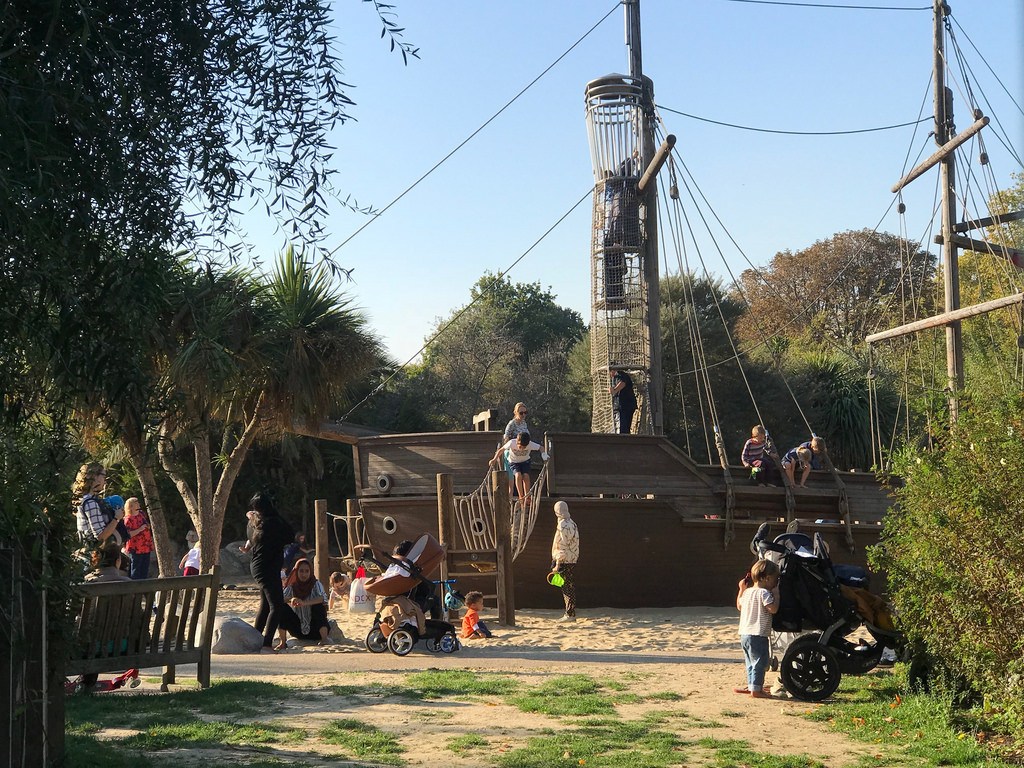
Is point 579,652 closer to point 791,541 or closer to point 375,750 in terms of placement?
point 791,541

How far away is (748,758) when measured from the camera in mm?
6195

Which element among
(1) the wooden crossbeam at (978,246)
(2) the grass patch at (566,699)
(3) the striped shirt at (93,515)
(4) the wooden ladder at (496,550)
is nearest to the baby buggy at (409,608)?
(2) the grass patch at (566,699)

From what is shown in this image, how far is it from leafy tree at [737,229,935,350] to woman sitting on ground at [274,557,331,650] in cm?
3282

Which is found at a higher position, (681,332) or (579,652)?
(681,332)

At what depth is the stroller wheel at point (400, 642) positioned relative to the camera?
1102 centimetres

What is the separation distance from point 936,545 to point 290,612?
274 inches

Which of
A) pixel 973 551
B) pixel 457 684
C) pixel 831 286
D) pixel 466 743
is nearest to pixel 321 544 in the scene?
pixel 457 684

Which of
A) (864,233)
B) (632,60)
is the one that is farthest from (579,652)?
(864,233)

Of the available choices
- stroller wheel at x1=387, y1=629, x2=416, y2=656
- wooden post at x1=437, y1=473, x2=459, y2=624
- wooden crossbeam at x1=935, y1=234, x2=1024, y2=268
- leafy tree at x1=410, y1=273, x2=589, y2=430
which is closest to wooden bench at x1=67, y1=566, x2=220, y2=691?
stroller wheel at x1=387, y1=629, x2=416, y2=656

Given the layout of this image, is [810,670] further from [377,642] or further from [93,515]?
[93,515]

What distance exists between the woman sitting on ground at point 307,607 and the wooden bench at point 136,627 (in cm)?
316

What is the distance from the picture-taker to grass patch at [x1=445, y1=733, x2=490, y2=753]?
6.39m

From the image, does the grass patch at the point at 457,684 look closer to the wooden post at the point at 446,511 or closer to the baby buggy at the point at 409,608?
the baby buggy at the point at 409,608

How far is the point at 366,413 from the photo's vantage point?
3328 centimetres
